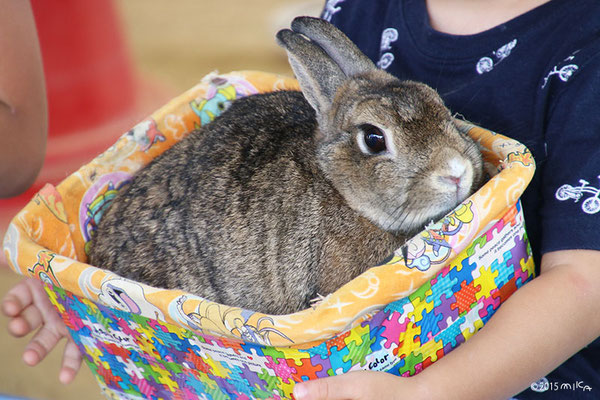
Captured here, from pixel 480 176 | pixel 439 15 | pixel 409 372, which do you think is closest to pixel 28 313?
pixel 409 372

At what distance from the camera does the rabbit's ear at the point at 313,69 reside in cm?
118

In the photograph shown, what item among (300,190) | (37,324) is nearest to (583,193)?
(300,190)

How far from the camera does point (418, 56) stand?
144 cm

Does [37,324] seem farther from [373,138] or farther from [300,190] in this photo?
[373,138]

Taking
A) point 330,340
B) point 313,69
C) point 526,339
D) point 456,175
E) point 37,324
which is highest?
point 313,69

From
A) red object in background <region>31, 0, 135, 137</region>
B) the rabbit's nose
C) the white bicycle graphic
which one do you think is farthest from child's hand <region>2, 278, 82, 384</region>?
red object in background <region>31, 0, 135, 137</region>

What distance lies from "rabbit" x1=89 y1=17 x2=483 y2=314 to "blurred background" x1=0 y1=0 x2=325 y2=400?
0.63 meters

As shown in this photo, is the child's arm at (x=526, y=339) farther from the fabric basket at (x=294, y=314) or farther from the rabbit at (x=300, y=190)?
the rabbit at (x=300, y=190)

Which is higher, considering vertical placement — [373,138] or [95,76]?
[373,138]

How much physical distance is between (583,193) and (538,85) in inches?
10.5

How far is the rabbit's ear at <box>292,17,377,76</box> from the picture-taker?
4.09 feet

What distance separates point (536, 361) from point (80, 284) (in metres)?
0.70

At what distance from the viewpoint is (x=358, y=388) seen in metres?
0.90

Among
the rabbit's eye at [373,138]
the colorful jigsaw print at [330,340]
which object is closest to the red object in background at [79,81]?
the colorful jigsaw print at [330,340]
